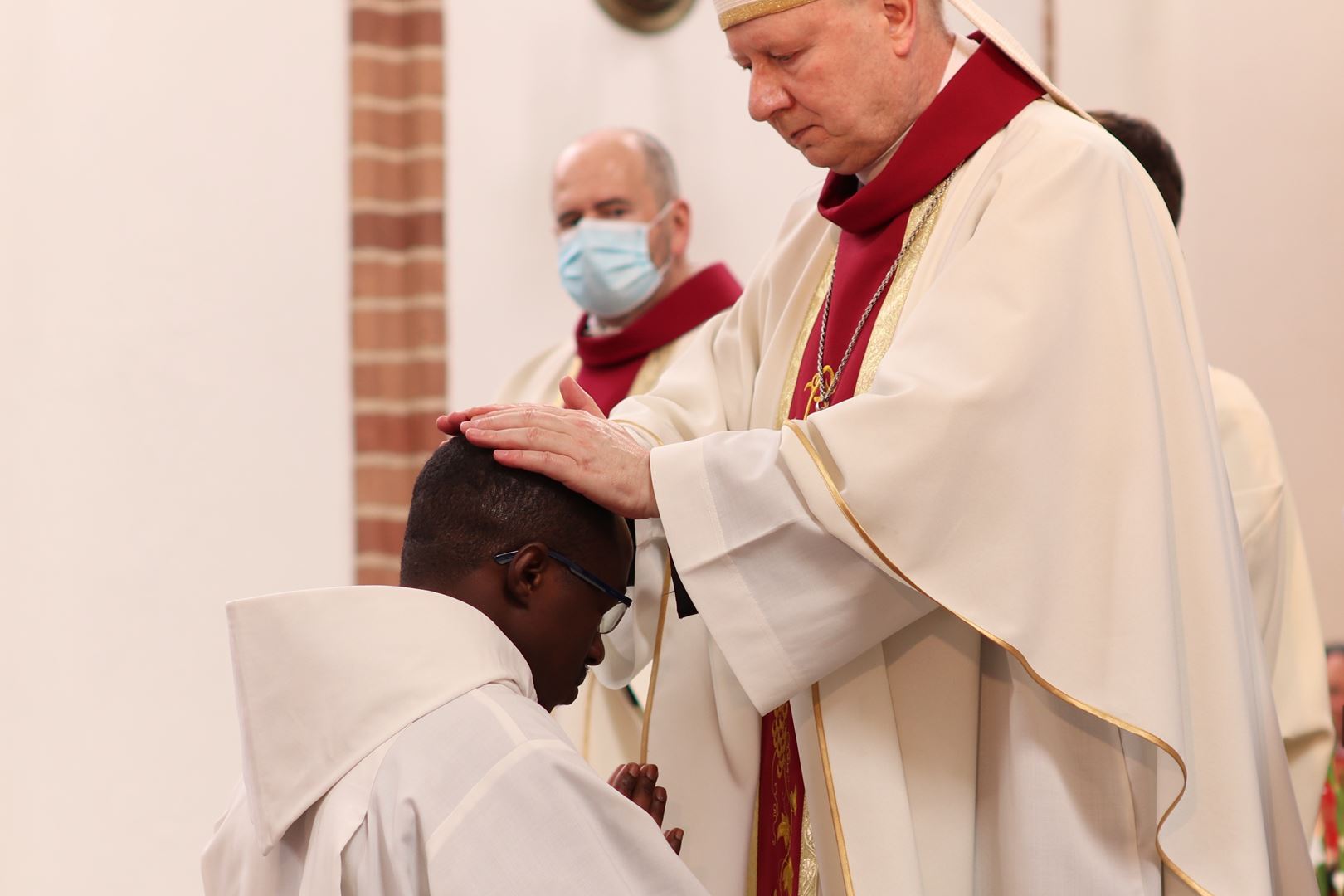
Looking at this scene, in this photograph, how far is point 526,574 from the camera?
2.32m

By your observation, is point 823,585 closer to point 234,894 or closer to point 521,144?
point 234,894

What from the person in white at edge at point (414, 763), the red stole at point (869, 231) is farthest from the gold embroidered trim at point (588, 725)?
the person in white at edge at point (414, 763)

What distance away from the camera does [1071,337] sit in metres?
2.45

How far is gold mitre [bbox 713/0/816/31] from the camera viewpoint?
107 inches

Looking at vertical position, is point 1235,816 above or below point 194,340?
below

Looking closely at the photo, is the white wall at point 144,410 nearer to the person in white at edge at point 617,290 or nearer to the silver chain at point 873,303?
the person in white at edge at point 617,290

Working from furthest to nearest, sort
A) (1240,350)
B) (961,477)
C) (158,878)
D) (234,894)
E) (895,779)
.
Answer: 1. (1240,350)
2. (158,878)
3. (895,779)
4. (961,477)
5. (234,894)

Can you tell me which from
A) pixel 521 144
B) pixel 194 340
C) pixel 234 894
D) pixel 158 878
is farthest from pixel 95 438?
pixel 234 894

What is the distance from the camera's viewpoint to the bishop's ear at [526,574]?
230 centimetres

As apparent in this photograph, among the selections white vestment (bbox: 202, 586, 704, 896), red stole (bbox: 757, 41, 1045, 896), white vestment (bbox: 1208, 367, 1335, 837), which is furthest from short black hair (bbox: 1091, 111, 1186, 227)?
white vestment (bbox: 202, 586, 704, 896)

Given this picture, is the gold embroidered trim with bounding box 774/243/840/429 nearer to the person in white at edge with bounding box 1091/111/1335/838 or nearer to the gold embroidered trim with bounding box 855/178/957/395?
→ the gold embroidered trim with bounding box 855/178/957/395

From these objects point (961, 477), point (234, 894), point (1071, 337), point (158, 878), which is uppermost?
point (1071, 337)

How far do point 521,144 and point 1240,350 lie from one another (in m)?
2.95

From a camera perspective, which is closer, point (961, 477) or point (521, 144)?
point (961, 477)
